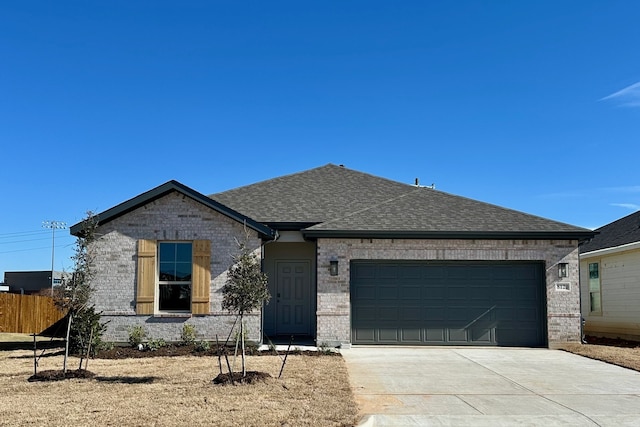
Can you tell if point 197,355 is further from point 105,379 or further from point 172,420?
point 172,420

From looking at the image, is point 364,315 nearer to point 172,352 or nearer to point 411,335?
point 411,335

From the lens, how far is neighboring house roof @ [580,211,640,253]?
1755 cm

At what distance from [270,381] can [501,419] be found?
147 inches

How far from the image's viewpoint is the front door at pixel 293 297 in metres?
17.0

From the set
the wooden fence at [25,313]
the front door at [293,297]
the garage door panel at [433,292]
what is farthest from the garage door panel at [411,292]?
the wooden fence at [25,313]

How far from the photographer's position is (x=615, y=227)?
806 inches

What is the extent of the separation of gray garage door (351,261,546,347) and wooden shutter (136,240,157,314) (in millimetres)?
4993

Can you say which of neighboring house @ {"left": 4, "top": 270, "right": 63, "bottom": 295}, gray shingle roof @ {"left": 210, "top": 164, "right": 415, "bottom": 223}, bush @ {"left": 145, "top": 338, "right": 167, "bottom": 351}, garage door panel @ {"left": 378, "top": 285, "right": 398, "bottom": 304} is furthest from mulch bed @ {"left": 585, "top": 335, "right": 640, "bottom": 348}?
neighboring house @ {"left": 4, "top": 270, "right": 63, "bottom": 295}

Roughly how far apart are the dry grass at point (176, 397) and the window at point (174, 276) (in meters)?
2.96

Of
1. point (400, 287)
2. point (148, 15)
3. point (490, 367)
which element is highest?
point (148, 15)

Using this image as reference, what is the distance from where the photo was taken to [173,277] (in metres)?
14.3

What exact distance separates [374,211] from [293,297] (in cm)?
355

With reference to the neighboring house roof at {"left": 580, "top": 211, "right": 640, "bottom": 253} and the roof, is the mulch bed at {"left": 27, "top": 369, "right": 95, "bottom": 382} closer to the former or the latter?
the roof

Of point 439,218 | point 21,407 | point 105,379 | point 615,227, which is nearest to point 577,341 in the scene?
point 439,218
